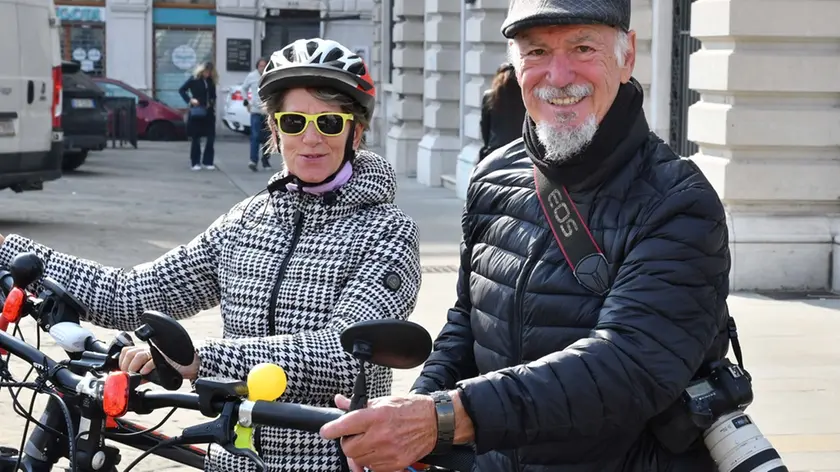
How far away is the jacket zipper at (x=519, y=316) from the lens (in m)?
2.49

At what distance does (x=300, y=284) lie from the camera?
118 inches

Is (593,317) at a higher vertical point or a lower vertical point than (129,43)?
lower

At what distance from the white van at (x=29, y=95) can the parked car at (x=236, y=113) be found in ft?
67.6

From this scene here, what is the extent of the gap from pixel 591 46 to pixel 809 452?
4.02 metres

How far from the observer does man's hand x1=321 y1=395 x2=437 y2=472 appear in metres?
2.05

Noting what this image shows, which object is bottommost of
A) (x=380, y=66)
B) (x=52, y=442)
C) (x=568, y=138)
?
(x=52, y=442)

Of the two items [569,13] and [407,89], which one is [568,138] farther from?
[407,89]

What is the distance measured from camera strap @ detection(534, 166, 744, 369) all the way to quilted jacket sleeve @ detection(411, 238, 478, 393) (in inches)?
12.0

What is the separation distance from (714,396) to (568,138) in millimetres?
498

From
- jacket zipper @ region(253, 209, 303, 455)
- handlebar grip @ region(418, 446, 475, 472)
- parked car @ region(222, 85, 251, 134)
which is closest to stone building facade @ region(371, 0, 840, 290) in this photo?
jacket zipper @ region(253, 209, 303, 455)

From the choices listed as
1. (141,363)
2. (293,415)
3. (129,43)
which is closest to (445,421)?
(293,415)

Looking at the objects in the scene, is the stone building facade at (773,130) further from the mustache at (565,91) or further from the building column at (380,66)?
the building column at (380,66)

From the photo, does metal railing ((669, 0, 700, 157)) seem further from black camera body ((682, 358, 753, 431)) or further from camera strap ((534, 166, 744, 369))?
black camera body ((682, 358, 753, 431))

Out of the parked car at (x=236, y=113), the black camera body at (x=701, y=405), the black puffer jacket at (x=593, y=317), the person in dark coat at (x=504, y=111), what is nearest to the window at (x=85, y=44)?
the parked car at (x=236, y=113)
